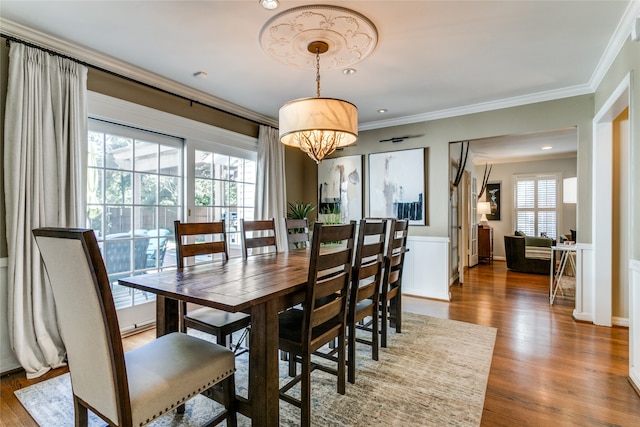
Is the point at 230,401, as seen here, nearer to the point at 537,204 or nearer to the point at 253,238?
the point at 253,238

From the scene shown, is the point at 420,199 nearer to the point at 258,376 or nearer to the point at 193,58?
the point at 193,58

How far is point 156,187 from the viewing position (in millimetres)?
3301

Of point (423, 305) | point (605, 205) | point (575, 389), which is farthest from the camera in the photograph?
point (423, 305)

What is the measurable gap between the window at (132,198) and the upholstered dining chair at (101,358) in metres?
1.91

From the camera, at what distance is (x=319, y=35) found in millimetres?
2230

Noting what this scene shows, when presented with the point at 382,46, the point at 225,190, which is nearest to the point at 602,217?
the point at 382,46

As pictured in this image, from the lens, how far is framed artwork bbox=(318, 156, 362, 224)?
4.88m

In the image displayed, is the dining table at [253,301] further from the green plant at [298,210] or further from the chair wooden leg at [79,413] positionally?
the green plant at [298,210]

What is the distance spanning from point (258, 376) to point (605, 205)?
11.9ft

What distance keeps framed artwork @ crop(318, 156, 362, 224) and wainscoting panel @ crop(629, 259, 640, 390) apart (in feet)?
10.4

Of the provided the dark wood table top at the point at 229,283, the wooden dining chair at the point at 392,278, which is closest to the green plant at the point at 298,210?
the wooden dining chair at the point at 392,278

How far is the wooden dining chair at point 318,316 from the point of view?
1590mm

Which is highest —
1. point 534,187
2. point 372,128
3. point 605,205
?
point 372,128

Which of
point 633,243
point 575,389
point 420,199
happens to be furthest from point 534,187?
point 575,389
